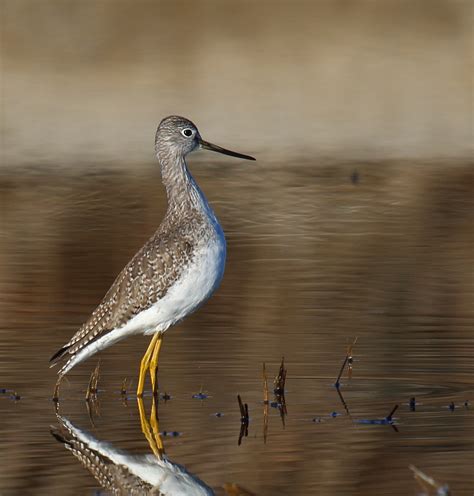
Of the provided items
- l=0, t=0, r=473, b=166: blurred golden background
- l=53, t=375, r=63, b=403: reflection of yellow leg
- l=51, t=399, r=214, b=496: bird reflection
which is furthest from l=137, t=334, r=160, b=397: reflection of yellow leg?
l=0, t=0, r=473, b=166: blurred golden background

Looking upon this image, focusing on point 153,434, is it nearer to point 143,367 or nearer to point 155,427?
point 155,427

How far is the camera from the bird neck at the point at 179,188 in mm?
10977

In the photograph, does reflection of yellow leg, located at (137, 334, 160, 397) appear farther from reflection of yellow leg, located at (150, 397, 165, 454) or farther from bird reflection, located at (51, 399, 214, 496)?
bird reflection, located at (51, 399, 214, 496)

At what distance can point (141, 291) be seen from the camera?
1048cm

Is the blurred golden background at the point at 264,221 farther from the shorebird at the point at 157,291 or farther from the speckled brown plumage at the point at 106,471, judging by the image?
the shorebird at the point at 157,291

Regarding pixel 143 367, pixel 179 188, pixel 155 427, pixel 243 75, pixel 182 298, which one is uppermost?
pixel 243 75

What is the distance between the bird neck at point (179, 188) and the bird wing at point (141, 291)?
0.43m

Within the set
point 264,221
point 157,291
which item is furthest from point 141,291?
point 264,221

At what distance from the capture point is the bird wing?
1039 centimetres

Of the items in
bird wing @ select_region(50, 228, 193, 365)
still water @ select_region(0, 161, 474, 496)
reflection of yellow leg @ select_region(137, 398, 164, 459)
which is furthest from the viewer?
bird wing @ select_region(50, 228, 193, 365)

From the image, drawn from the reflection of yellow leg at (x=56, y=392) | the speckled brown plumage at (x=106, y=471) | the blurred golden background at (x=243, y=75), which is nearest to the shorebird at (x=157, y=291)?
the reflection of yellow leg at (x=56, y=392)

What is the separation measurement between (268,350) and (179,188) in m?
1.31

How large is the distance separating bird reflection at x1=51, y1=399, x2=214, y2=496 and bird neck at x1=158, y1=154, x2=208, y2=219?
6.94ft

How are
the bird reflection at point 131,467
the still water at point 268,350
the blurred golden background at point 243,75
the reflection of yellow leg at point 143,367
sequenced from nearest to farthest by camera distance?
the bird reflection at point 131,467, the still water at point 268,350, the reflection of yellow leg at point 143,367, the blurred golden background at point 243,75
